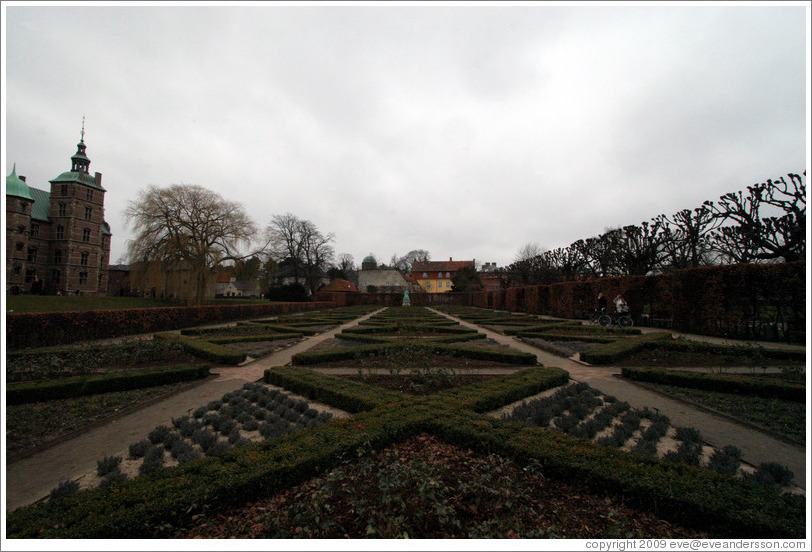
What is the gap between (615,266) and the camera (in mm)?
26750

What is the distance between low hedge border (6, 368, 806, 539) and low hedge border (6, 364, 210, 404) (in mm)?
4286

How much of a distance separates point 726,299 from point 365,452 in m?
14.6

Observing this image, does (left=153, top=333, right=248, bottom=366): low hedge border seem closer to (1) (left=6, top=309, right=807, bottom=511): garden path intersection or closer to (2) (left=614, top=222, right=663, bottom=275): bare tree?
(1) (left=6, top=309, right=807, bottom=511): garden path intersection

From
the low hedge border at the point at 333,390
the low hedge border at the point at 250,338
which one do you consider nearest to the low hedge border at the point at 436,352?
the low hedge border at the point at 333,390

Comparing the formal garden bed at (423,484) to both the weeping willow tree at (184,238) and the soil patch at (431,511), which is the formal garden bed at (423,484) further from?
the weeping willow tree at (184,238)

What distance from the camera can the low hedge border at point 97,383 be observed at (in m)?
5.48

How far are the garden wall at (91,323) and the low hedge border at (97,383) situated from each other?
5719 mm

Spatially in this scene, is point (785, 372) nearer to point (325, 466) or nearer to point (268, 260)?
point (325, 466)

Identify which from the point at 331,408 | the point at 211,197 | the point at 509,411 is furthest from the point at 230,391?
the point at 211,197

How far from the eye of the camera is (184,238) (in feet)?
88.0

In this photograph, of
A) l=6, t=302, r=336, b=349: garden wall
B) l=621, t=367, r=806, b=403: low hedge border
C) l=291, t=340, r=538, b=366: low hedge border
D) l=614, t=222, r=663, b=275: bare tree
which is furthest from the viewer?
l=614, t=222, r=663, b=275: bare tree

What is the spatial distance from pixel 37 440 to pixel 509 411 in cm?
558

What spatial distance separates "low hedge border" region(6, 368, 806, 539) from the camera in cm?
227

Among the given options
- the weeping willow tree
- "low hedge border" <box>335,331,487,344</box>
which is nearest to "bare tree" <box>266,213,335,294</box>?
the weeping willow tree
